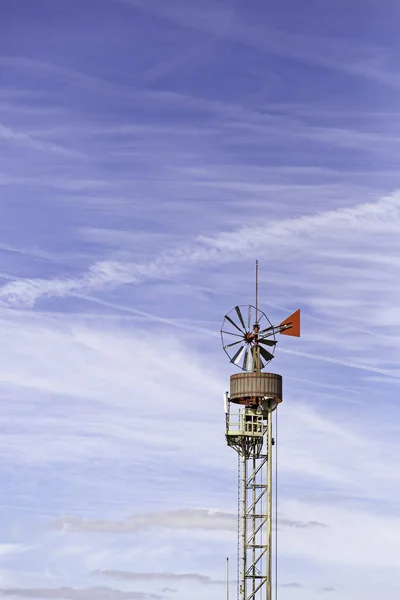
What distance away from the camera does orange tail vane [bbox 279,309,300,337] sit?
5295 inches

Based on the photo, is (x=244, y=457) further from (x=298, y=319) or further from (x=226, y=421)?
(x=298, y=319)

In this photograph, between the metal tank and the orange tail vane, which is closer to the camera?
the metal tank

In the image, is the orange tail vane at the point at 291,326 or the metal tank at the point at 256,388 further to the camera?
the orange tail vane at the point at 291,326

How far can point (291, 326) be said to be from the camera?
442ft

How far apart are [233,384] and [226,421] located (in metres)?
4.12

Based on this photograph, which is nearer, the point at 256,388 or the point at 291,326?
the point at 256,388

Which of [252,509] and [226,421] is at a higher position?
[226,421]

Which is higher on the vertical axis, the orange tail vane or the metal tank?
the orange tail vane

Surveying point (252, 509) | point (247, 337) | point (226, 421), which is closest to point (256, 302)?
point (247, 337)

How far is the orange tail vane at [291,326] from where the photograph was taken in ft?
441

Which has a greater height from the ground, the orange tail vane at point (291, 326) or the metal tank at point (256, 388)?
the orange tail vane at point (291, 326)

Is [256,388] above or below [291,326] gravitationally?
below

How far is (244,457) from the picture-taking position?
428 ft

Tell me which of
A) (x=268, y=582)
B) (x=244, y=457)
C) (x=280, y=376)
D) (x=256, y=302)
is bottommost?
(x=268, y=582)
